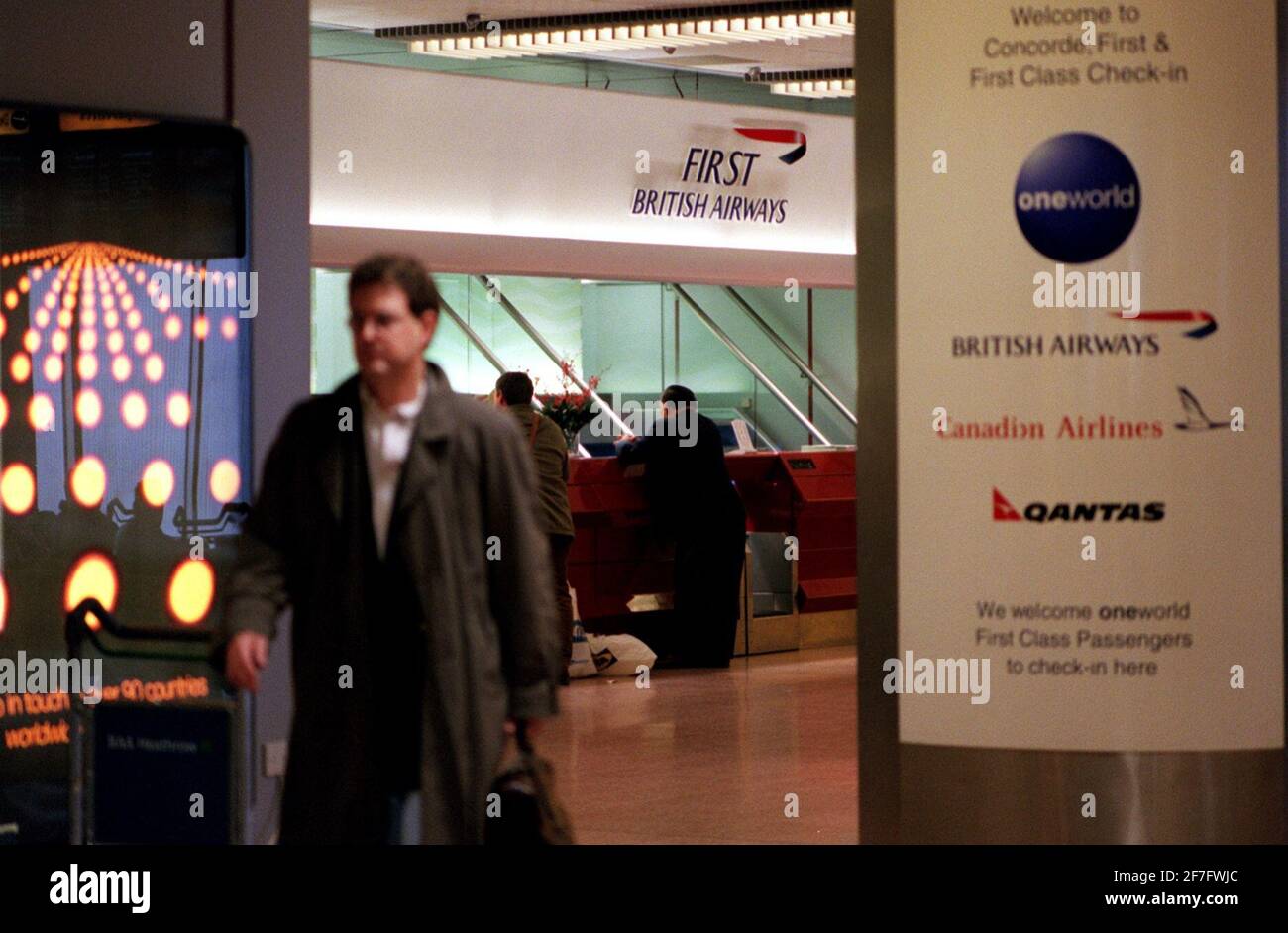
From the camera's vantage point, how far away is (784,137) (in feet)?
44.0

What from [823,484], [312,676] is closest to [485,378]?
[823,484]

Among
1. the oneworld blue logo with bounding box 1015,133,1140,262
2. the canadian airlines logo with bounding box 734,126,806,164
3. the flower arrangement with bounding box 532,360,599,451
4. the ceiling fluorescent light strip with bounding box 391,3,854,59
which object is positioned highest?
the ceiling fluorescent light strip with bounding box 391,3,854,59

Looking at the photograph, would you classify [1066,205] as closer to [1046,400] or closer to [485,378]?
[1046,400]

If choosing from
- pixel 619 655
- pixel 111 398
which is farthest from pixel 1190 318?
pixel 619 655

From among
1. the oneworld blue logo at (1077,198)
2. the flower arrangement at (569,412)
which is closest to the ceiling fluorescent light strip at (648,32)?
the flower arrangement at (569,412)

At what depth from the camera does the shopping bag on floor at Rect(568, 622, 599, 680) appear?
11078mm

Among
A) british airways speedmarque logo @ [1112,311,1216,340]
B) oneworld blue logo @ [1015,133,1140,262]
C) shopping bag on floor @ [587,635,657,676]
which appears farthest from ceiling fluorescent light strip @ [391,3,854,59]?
british airways speedmarque logo @ [1112,311,1216,340]

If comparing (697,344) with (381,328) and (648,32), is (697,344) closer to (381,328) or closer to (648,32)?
(648,32)

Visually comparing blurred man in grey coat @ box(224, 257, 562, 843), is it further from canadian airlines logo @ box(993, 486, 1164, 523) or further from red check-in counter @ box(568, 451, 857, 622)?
red check-in counter @ box(568, 451, 857, 622)

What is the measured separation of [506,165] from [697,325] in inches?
285

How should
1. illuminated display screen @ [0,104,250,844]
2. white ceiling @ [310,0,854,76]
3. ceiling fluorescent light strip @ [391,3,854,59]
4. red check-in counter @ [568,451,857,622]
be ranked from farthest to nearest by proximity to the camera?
white ceiling @ [310,0,854,76] < ceiling fluorescent light strip @ [391,3,854,59] < red check-in counter @ [568,451,857,622] < illuminated display screen @ [0,104,250,844]

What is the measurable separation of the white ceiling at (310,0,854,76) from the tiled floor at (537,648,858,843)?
4.14 metres
